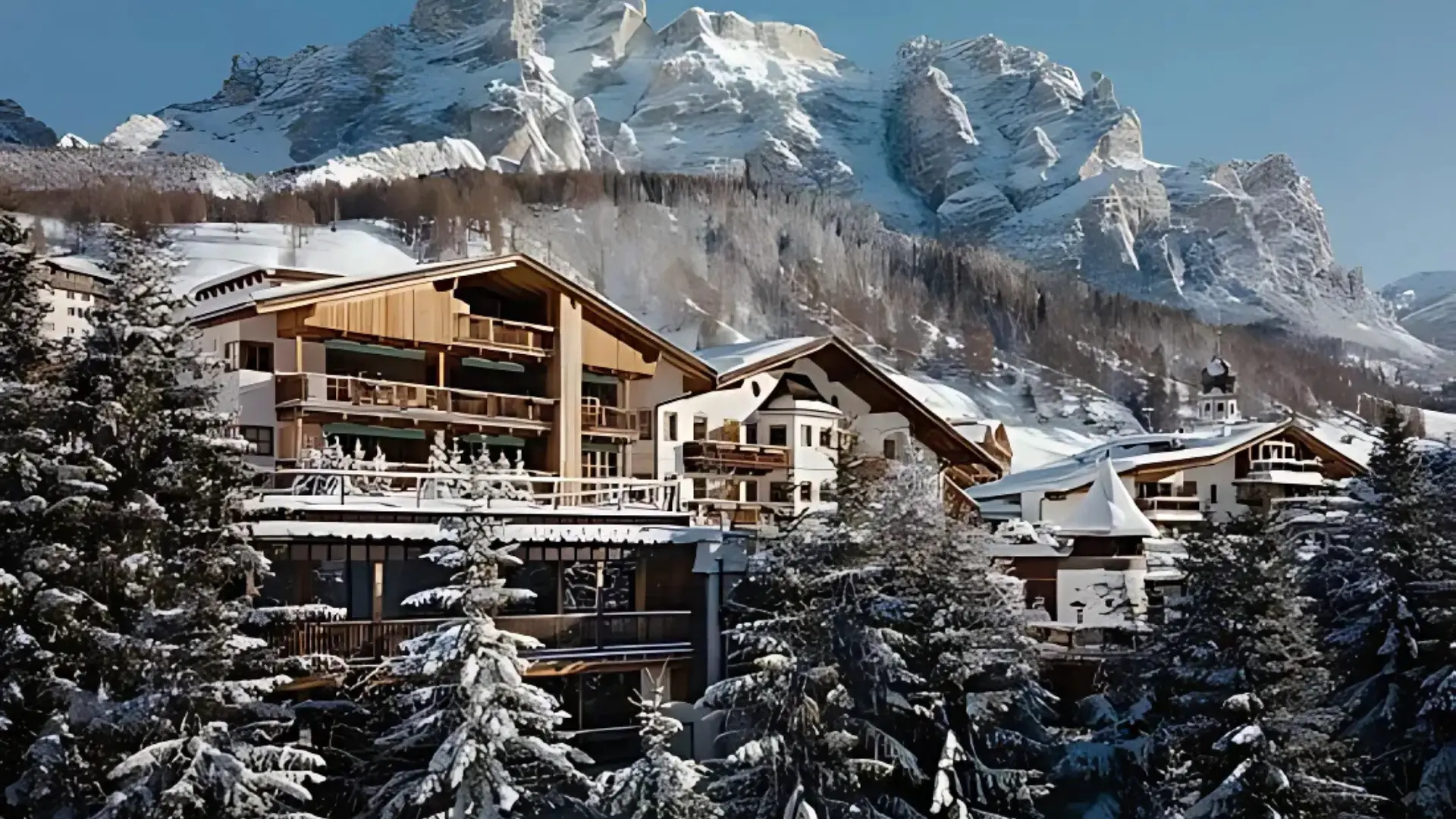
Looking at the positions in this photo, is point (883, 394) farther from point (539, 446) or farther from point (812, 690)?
point (812, 690)

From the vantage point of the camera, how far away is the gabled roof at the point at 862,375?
3794 cm

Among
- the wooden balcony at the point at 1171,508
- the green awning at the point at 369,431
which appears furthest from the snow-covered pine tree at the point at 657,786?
the wooden balcony at the point at 1171,508

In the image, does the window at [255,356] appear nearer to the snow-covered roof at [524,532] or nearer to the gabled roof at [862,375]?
the snow-covered roof at [524,532]

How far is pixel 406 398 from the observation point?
29.9m

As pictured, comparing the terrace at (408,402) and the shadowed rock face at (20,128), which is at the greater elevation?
the shadowed rock face at (20,128)

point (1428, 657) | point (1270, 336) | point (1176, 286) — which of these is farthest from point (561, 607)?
point (1176, 286)

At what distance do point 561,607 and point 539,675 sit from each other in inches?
58.4

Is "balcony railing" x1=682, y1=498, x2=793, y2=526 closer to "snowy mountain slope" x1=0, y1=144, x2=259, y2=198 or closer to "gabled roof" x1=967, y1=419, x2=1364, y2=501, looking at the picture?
"gabled roof" x1=967, y1=419, x2=1364, y2=501

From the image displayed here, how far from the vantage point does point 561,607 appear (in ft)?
79.3

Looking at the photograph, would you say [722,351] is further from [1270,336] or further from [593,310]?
[1270,336]

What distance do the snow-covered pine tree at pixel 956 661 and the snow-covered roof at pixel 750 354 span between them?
552 inches

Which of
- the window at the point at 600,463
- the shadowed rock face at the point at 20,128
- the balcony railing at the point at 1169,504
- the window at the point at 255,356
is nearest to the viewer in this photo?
the window at the point at 255,356

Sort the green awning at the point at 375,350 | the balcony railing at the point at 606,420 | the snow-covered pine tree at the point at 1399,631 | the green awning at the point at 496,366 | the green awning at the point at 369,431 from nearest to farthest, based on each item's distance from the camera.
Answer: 1. the snow-covered pine tree at the point at 1399,631
2. the green awning at the point at 369,431
3. the green awning at the point at 375,350
4. the green awning at the point at 496,366
5. the balcony railing at the point at 606,420

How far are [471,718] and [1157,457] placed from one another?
32409 mm
